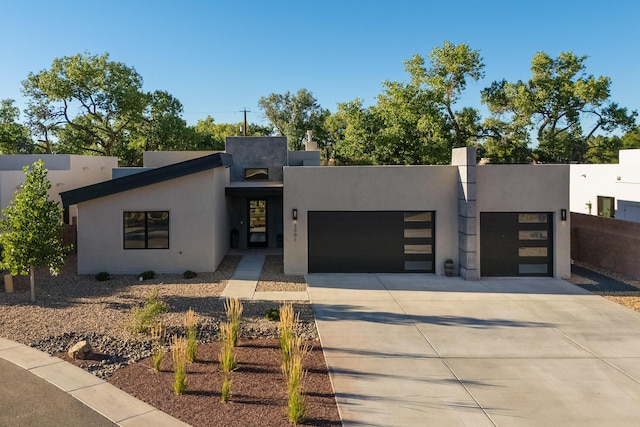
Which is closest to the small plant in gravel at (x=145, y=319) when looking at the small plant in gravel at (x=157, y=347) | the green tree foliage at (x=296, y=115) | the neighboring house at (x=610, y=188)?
the small plant in gravel at (x=157, y=347)

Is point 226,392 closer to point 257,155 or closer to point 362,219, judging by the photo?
point 362,219

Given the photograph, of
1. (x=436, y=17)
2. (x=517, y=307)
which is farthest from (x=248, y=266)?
(x=436, y=17)

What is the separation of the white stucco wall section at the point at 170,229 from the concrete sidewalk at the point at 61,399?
7693 millimetres

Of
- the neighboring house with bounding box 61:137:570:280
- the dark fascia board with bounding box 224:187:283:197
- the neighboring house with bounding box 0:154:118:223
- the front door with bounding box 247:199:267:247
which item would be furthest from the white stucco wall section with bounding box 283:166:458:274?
the neighboring house with bounding box 0:154:118:223

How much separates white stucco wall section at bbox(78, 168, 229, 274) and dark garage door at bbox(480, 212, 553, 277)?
971 centimetres

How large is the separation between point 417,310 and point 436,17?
25.2 m

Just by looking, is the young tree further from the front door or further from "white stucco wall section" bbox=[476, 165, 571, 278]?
"white stucco wall section" bbox=[476, 165, 571, 278]

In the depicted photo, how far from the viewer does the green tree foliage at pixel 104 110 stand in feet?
126

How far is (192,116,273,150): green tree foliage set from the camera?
4697 cm

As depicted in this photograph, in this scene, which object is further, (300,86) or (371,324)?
(300,86)

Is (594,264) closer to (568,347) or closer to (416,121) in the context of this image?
(568,347)

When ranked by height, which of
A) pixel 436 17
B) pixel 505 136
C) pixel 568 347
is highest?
pixel 436 17

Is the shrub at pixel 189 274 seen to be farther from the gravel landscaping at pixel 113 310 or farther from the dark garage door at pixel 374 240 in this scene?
the dark garage door at pixel 374 240

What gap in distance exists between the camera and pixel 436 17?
30672 millimetres
